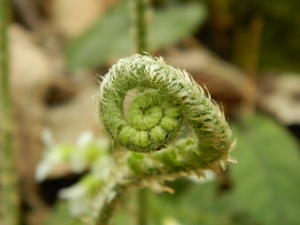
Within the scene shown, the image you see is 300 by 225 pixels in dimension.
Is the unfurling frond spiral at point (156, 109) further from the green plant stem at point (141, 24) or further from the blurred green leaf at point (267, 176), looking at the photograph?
the blurred green leaf at point (267, 176)

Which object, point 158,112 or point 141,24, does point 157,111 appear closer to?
point 158,112

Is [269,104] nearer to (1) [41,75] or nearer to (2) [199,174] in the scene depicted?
(1) [41,75]

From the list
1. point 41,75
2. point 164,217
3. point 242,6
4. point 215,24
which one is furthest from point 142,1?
point 215,24

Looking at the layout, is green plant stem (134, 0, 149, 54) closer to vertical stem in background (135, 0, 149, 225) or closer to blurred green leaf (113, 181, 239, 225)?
vertical stem in background (135, 0, 149, 225)

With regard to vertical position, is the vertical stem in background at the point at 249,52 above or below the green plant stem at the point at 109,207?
above

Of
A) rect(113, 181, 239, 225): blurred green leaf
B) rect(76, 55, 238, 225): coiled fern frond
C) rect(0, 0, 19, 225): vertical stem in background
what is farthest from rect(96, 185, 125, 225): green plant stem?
rect(113, 181, 239, 225): blurred green leaf

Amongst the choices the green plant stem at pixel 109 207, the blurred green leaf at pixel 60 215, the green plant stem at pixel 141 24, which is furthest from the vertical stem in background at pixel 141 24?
the blurred green leaf at pixel 60 215
